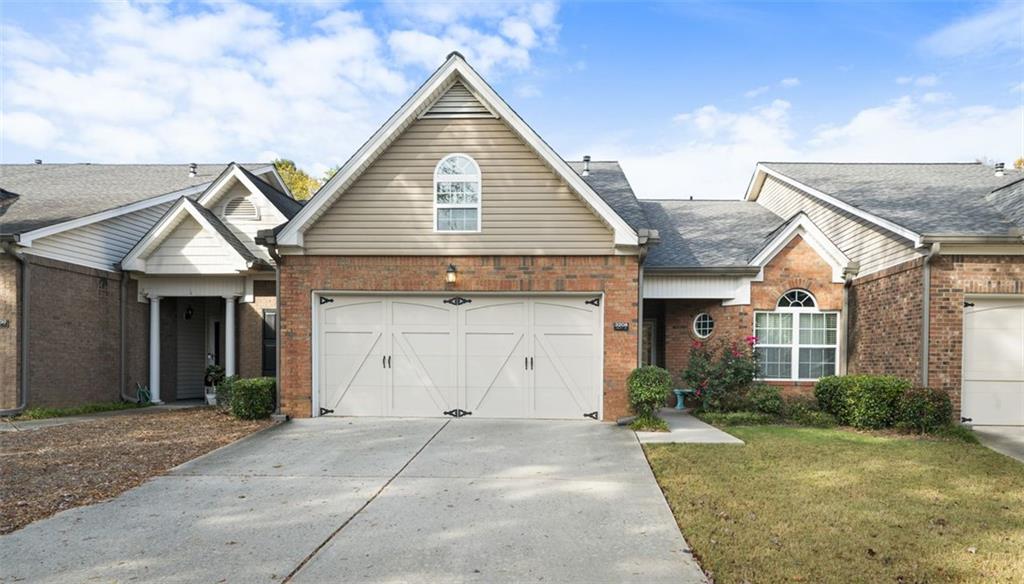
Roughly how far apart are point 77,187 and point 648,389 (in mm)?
15922

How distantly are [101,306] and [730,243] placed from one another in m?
14.6

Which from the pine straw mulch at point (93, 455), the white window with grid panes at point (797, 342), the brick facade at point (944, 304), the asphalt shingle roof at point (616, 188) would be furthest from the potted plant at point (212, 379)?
the brick facade at point (944, 304)

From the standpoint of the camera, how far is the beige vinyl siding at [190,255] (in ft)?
43.8

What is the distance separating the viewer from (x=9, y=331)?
1084cm

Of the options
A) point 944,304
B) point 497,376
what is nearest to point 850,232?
point 944,304

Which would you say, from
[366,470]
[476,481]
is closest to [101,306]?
[366,470]

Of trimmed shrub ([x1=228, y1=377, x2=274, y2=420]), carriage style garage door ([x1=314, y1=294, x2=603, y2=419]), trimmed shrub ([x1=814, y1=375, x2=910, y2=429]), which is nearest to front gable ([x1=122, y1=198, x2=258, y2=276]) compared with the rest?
trimmed shrub ([x1=228, y1=377, x2=274, y2=420])

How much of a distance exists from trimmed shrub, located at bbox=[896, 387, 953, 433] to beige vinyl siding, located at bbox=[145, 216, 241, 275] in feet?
46.1

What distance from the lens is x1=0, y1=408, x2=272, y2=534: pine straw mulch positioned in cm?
593

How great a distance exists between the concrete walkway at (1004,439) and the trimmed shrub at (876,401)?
1.24 m

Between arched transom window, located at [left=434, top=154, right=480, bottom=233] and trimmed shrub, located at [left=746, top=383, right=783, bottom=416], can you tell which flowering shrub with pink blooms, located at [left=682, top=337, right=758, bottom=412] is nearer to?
trimmed shrub, located at [left=746, top=383, right=783, bottom=416]

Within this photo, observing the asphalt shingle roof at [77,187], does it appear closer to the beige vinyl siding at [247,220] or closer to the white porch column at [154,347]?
the beige vinyl siding at [247,220]

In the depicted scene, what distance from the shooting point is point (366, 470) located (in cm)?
709

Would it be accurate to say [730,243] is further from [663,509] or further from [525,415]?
[663,509]
